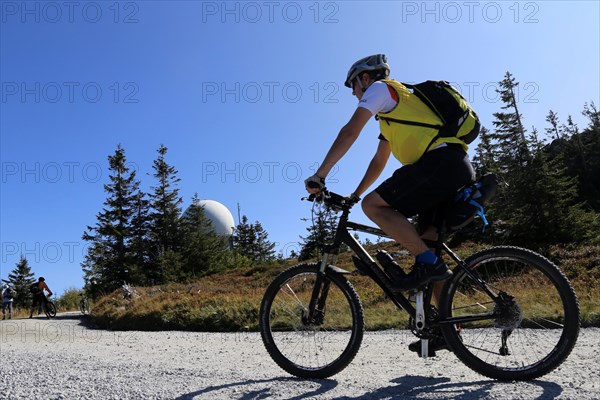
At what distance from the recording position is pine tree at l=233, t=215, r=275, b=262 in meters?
58.5

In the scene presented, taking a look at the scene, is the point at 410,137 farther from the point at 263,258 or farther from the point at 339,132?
the point at 263,258

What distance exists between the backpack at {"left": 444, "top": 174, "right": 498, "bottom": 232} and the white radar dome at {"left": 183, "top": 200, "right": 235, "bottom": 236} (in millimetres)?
48919

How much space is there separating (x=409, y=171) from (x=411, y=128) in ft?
1.02

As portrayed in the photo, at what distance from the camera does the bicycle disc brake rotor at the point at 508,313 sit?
298 centimetres

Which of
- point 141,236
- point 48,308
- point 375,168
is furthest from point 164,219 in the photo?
point 375,168

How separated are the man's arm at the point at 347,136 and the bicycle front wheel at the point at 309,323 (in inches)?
38.5

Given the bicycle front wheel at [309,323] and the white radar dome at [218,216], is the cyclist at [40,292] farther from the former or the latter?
the white radar dome at [218,216]

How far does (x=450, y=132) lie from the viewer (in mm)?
3018

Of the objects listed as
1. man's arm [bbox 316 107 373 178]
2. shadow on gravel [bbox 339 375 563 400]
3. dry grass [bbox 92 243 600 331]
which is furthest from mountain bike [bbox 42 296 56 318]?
shadow on gravel [bbox 339 375 563 400]

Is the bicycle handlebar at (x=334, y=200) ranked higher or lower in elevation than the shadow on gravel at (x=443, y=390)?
higher

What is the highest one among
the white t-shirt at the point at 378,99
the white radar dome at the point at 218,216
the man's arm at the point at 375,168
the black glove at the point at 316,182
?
the white radar dome at the point at 218,216

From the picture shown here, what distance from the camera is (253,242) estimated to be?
61031 millimetres

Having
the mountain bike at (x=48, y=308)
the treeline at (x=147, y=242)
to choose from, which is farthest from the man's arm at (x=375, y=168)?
the treeline at (x=147, y=242)

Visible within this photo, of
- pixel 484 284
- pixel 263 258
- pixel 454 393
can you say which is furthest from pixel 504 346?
pixel 263 258
